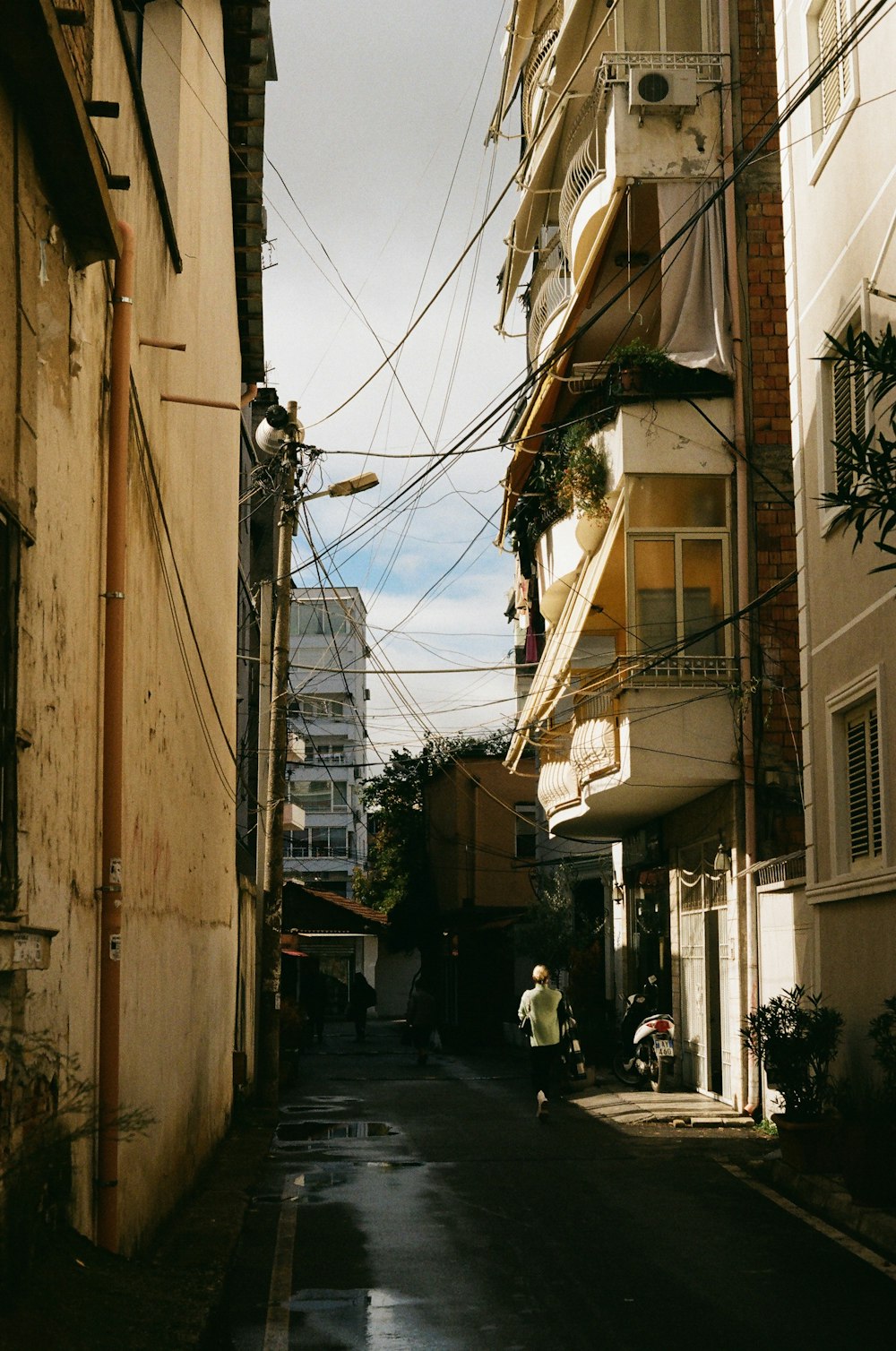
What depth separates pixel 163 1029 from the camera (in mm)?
9953

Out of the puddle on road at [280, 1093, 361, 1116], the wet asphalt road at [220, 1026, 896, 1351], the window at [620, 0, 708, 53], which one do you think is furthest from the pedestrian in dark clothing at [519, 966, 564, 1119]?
the window at [620, 0, 708, 53]

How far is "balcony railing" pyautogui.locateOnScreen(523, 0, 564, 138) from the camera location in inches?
926

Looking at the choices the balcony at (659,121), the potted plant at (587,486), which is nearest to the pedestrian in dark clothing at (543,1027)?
the potted plant at (587,486)

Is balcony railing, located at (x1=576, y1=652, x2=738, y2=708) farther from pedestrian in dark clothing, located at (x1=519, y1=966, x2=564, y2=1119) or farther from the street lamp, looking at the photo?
the street lamp

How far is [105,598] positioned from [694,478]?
13.3m

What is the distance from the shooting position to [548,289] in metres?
23.9

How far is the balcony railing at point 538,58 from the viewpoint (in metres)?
23.5

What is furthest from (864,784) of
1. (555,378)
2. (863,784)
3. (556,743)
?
(556,743)

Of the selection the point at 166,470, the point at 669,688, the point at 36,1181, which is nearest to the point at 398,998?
the point at 669,688

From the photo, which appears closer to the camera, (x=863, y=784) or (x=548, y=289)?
(x=863, y=784)

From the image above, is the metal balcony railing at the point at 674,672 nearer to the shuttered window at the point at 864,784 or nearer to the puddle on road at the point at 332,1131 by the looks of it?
the shuttered window at the point at 864,784

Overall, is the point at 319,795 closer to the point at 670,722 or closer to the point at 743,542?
the point at 670,722

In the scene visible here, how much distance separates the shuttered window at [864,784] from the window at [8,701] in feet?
29.9

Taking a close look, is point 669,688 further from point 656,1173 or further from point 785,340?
point 656,1173
